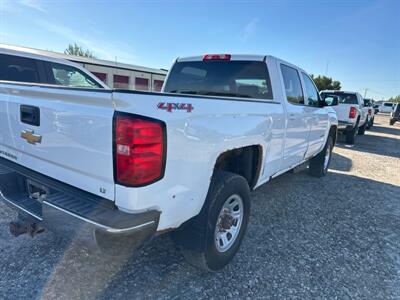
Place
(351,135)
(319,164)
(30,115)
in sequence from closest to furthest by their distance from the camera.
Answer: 1. (30,115)
2. (319,164)
3. (351,135)

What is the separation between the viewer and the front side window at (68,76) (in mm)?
5266

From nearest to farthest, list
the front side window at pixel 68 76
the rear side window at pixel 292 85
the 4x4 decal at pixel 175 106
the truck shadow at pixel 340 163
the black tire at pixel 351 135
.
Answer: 1. the 4x4 decal at pixel 175 106
2. the rear side window at pixel 292 85
3. the front side window at pixel 68 76
4. the truck shadow at pixel 340 163
5. the black tire at pixel 351 135

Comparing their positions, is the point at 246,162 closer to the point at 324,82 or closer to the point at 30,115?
the point at 30,115

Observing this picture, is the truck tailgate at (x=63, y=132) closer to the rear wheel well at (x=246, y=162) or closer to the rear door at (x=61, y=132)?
the rear door at (x=61, y=132)

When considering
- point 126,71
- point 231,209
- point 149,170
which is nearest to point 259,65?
point 231,209

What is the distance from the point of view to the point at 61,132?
1.97m

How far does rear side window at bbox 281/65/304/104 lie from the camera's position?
377cm

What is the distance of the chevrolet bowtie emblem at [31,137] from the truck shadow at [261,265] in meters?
1.18

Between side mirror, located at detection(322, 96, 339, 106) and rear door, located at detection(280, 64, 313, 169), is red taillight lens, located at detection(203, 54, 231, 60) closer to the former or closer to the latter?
rear door, located at detection(280, 64, 313, 169)

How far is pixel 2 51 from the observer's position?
4.74 metres

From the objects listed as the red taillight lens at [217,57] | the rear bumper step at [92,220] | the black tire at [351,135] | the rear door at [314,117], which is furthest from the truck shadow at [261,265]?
the black tire at [351,135]

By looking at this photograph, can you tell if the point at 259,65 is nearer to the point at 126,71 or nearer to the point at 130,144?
the point at 130,144

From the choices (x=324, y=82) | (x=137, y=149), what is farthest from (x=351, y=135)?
(x=324, y=82)

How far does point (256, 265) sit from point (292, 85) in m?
2.48
